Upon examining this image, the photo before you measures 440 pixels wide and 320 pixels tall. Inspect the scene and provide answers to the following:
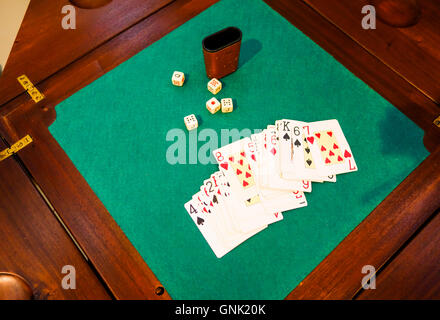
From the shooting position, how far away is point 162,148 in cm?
184

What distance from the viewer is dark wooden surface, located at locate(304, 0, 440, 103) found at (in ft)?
6.46

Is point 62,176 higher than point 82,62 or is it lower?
lower

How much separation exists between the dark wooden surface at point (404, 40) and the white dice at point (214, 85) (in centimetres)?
83

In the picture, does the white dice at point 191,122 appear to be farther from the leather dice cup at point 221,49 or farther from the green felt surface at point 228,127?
the leather dice cup at point 221,49

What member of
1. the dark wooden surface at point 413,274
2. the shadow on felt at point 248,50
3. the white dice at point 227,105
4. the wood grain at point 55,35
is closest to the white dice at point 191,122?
the white dice at point 227,105

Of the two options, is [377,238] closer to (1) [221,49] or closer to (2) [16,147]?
(1) [221,49]

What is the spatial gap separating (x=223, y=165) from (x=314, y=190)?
516mm

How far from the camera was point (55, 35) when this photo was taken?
2018mm

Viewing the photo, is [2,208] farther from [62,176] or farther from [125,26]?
[125,26]

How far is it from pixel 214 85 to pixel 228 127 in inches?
10.3

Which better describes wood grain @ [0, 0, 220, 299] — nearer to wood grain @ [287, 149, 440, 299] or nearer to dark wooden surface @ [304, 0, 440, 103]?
wood grain @ [287, 149, 440, 299]

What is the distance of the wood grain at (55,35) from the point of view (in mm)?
1927

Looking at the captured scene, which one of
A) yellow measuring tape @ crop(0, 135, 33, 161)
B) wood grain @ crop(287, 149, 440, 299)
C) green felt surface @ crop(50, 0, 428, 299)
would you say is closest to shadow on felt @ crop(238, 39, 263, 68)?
green felt surface @ crop(50, 0, 428, 299)
